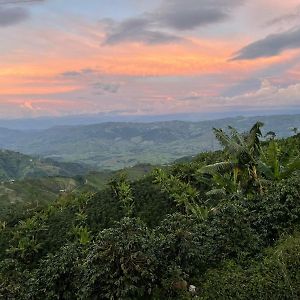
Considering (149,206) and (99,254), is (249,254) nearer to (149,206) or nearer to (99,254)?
(99,254)

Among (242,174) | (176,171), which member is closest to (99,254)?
(242,174)

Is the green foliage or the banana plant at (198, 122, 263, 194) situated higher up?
the banana plant at (198, 122, 263, 194)

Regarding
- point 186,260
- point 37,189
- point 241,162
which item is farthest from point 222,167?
point 37,189

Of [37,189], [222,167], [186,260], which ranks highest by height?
[222,167]

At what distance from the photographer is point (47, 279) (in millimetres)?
12781

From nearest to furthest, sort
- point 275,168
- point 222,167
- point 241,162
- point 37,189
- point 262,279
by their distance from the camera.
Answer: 1. point 262,279
2. point 275,168
3. point 241,162
4. point 222,167
5. point 37,189

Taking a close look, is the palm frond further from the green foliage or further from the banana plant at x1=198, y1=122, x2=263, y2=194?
the green foliage

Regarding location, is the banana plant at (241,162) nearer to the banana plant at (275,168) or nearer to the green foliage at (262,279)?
the banana plant at (275,168)

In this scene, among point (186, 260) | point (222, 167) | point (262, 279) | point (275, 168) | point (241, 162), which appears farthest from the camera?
point (222, 167)

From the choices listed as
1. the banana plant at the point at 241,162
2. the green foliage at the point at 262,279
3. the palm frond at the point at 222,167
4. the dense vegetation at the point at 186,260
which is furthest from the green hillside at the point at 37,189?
the green foliage at the point at 262,279

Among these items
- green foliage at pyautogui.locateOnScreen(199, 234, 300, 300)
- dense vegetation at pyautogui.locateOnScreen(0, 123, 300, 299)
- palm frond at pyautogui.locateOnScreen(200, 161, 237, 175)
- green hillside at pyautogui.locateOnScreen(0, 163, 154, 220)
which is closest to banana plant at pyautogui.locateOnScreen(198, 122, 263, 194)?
palm frond at pyautogui.locateOnScreen(200, 161, 237, 175)

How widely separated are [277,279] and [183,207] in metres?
27.1

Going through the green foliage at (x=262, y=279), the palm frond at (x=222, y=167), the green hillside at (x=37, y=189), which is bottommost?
the green hillside at (x=37, y=189)

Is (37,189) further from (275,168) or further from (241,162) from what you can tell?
(275,168)
